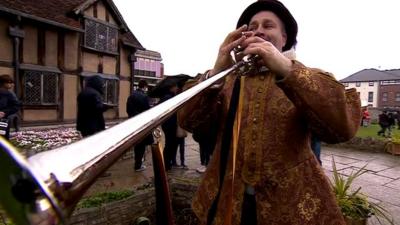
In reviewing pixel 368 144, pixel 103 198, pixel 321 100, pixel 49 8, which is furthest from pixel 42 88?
pixel 321 100

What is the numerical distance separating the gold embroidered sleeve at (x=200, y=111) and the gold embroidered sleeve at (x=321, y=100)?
300 mm

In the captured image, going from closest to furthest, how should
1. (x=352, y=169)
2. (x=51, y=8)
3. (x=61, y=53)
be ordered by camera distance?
(x=352, y=169)
(x=61, y=53)
(x=51, y=8)

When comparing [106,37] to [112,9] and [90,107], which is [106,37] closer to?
[112,9]

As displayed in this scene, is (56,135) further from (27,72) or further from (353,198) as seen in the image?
(353,198)

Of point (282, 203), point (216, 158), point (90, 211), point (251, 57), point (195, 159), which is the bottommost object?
point (195, 159)

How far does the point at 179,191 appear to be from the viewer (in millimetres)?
4051

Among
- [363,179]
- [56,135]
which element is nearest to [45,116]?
[56,135]

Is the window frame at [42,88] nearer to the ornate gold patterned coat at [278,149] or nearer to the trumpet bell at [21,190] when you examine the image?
the ornate gold patterned coat at [278,149]

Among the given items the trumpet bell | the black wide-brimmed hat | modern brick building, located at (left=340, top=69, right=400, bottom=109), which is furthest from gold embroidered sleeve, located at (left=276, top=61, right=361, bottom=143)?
modern brick building, located at (left=340, top=69, right=400, bottom=109)


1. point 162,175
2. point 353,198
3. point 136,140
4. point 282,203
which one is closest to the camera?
point 136,140

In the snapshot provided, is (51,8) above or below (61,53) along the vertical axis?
above

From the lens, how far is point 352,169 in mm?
7789

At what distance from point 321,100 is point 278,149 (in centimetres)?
26

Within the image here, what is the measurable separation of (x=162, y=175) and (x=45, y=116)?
12037mm
